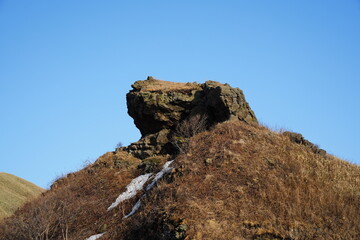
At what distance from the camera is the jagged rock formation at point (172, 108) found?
114 ft

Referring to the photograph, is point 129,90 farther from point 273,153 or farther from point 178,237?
point 178,237

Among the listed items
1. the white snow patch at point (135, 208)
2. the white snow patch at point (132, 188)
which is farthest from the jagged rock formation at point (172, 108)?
the white snow patch at point (135, 208)

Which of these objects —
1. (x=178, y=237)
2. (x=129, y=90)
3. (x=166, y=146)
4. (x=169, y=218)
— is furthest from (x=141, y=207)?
(x=129, y=90)

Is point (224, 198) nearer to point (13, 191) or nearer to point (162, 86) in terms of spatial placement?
point (162, 86)

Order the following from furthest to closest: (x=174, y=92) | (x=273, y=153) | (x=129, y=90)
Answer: (x=129, y=90) → (x=174, y=92) → (x=273, y=153)

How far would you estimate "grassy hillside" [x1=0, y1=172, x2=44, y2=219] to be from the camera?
54.0m

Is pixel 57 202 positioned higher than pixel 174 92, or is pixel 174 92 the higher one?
pixel 174 92

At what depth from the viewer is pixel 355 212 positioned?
70.3 feet

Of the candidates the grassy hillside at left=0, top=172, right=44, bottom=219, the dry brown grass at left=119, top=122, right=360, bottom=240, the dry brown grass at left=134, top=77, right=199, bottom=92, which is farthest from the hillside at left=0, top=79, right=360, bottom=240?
the grassy hillside at left=0, top=172, right=44, bottom=219

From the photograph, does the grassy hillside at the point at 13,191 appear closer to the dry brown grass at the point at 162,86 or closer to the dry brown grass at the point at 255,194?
the dry brown grass at the point at 162,86

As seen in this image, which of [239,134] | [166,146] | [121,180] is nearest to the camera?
[239,134]

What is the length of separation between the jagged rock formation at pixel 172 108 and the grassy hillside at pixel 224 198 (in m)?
2.35

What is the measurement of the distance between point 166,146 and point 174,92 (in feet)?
18.9

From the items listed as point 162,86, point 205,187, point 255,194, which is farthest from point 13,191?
point 255,194
